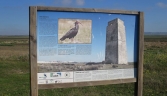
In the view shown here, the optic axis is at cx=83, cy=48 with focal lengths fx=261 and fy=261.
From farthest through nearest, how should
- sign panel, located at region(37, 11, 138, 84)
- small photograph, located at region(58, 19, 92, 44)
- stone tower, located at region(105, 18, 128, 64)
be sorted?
stone tower, located at region(105, 18, 128, 64) < small photograph, located at region(58, 19, 92, 44) < sign panel, located at region(37, 11, 138, 84)

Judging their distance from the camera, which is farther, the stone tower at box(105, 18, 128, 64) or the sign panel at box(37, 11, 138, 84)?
the stone tower at box(105, 18, 128, 64)

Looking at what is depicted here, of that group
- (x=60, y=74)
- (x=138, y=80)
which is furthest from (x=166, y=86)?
(x=60, y=74)

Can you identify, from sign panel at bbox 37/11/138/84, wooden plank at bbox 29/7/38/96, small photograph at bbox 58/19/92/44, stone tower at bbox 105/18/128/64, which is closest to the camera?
wooden plank at bbox 29/7/38/96

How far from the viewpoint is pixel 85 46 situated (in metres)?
4.58

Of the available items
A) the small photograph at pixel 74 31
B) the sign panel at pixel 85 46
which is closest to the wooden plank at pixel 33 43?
the sign panel at pixel 85 46

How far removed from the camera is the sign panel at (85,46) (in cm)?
427

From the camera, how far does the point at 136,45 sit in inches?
203

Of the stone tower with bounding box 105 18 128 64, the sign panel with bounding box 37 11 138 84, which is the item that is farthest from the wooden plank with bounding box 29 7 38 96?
the stone tower with bounding box 105 18 128 64

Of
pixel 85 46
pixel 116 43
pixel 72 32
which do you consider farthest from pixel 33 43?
pixel 116 43

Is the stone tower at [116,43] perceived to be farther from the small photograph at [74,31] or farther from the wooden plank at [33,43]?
the wooden plank at [33,43]

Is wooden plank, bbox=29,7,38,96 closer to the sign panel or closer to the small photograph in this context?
the sign panel

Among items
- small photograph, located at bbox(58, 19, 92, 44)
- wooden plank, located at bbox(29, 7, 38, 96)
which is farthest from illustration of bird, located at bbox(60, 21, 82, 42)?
wooden plank, located at bbox(29, 7, 38, 96)

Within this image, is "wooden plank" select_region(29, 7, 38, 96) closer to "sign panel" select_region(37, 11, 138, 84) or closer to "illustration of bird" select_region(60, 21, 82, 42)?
"sign panel" select_region(37, 11, 138, 84)

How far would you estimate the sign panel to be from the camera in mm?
4270
